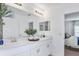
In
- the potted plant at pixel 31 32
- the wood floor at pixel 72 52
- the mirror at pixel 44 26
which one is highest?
the mirror at pixel 44 26

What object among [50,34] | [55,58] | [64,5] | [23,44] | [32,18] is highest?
[64,5]

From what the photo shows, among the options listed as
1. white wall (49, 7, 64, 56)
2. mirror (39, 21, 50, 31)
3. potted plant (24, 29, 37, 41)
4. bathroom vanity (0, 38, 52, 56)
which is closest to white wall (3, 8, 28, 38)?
potted plant (24, 29, 37, 41)

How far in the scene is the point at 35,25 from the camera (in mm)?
2152

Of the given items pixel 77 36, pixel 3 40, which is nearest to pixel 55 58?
pixel 77 36

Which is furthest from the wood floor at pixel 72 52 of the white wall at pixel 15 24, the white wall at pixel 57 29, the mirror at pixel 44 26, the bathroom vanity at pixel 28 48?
the white wall at pixel 15 24

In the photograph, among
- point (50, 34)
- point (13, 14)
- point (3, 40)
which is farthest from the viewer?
point (50, 34)

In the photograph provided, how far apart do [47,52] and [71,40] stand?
0.50 metres

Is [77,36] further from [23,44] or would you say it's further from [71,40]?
[23,44]

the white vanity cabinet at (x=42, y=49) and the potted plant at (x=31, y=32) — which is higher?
the potted plant at (x=31, y=32)

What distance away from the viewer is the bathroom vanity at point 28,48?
1765 millimetres

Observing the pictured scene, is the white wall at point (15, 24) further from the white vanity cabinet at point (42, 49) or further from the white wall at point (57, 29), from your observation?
the white wall at point (57, 29)

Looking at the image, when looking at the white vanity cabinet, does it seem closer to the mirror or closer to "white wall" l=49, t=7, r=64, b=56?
"white wall" l=49, t=7, r=64, b=56

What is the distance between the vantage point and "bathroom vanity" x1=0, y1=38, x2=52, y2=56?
1.76 metres

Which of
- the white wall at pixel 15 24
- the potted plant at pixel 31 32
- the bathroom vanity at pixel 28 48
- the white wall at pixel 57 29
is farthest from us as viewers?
the white wall at pixel 57 29
